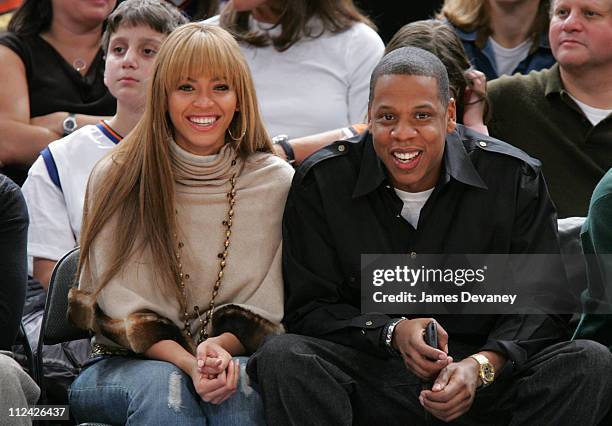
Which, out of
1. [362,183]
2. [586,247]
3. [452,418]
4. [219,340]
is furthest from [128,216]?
[586,247]

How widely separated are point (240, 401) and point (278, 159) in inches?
29.8

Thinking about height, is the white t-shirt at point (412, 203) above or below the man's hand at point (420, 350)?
above

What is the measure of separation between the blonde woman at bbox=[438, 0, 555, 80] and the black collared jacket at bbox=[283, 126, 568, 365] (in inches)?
47.6

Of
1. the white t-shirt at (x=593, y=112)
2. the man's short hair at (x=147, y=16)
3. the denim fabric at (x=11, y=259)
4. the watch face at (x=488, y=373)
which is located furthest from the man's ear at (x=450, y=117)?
the denim fabric at (x=11, y=259)

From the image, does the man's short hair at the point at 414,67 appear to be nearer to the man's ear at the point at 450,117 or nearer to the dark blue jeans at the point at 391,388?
the man's ear at the point at 450,117

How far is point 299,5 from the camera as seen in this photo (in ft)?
13.7

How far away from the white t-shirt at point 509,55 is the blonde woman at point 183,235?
1.37 metres

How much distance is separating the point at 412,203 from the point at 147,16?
1.22 metres

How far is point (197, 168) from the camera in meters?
3.35

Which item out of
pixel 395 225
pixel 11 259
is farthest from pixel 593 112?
pixel 11 259

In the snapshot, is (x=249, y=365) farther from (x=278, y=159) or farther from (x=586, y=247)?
(x=586, y=247)

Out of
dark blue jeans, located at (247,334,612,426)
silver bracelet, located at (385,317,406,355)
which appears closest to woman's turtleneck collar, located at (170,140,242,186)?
dark blue jeans, located at (247,334,612,426)

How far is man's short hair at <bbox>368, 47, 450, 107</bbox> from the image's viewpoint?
320 cm

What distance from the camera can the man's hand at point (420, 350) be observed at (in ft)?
9.58
